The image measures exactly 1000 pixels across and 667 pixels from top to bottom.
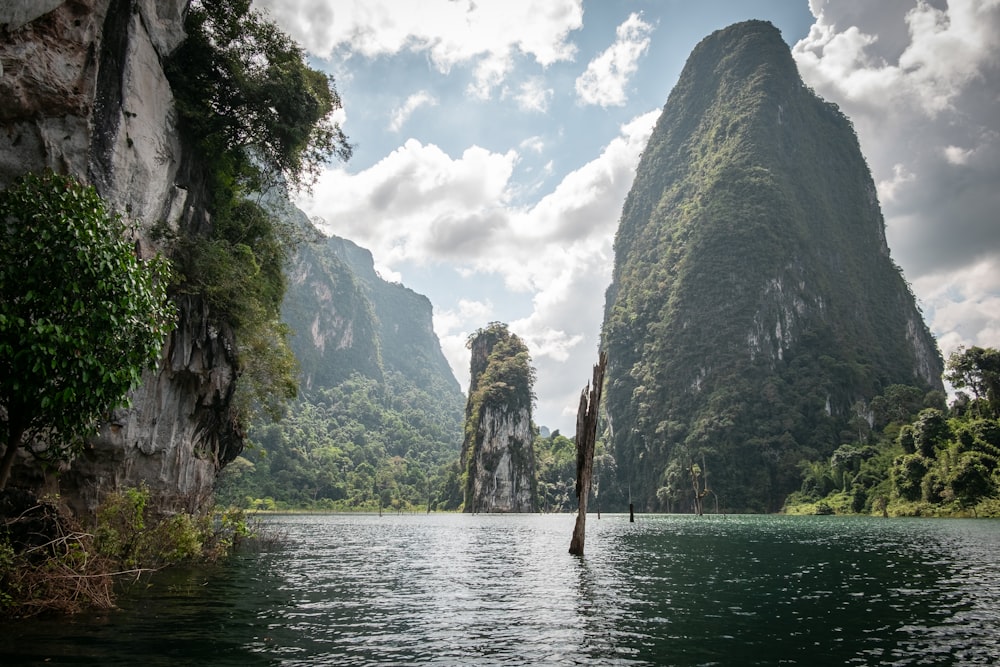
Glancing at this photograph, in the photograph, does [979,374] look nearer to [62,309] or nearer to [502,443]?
[502,443]

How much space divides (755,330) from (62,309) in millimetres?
159142

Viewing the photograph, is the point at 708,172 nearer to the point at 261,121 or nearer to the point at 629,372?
the point at 629,372

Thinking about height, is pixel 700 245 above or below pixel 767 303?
above

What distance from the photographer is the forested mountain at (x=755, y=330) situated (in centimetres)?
12769

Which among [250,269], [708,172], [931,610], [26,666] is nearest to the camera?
[26,666]

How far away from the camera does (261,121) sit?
25.4m

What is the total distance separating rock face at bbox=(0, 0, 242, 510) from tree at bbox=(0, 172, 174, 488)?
2.28 m

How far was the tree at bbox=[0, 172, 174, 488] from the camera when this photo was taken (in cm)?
980

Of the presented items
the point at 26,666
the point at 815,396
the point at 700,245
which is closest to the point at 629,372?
the point at 700,245

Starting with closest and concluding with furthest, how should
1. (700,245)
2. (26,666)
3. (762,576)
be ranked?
1. (26,666)
2. (762,576)
3. (700,245)

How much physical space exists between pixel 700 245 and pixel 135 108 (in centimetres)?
16988

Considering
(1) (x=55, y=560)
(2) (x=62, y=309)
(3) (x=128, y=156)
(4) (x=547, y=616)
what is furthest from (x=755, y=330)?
(2) (x=62, y=309)

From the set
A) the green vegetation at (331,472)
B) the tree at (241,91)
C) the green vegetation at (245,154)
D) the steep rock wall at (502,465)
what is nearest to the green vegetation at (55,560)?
the green vegetation at (245,154)

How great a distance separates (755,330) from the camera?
151m
